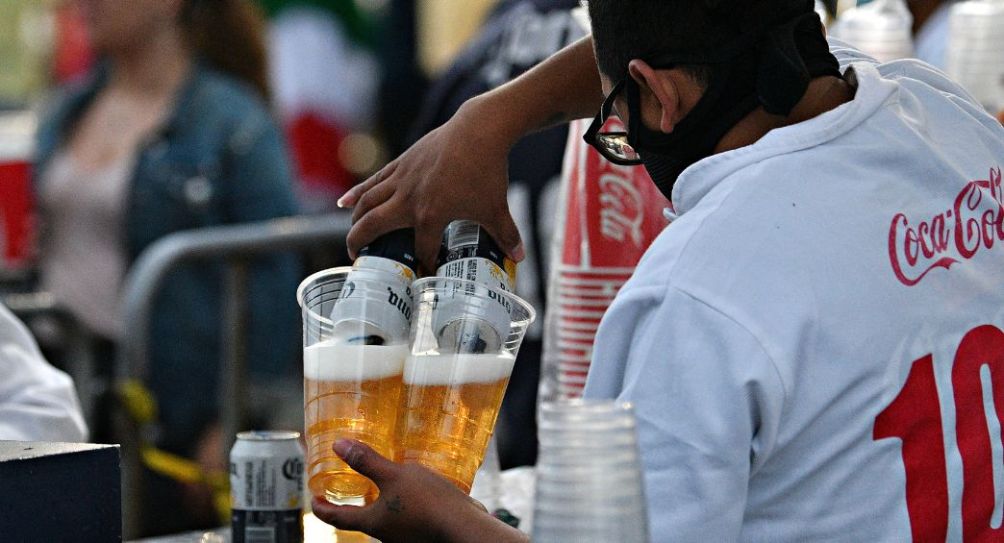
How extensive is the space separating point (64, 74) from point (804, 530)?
7.30m

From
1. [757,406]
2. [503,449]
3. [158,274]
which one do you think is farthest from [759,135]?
[158,274]

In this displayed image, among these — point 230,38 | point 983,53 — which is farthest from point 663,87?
point 230,38

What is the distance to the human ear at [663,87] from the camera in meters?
1.75

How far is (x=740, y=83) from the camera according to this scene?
68.1 inches

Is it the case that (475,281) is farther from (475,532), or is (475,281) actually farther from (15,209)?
(15,209)

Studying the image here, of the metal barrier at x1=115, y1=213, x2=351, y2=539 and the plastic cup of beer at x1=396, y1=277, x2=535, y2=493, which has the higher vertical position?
the plastic cup of beer at x1=396, y1=277, x2=535, y2=493

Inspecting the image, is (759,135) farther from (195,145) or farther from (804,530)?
(195,145)

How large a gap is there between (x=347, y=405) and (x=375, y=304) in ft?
0.41

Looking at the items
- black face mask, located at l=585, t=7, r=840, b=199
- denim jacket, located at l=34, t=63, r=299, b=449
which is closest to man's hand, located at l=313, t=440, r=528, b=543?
black face mask, located at l=585, t=7, r=840, b=199

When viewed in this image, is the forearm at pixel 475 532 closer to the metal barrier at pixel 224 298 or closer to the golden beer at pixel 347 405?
the golden beer at pixel 347 405

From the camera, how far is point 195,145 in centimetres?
497

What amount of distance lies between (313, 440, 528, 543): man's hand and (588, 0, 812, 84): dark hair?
22.5 inches

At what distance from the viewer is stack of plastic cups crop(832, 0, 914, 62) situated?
3127mm

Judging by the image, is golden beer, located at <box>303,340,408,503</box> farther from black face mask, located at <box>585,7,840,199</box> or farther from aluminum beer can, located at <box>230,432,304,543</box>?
black face mask, located at <box>585,7,840,199</box>
